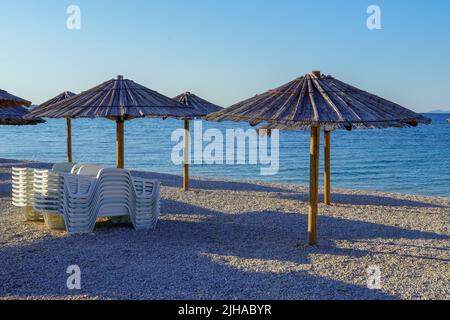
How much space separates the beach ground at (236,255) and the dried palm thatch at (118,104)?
1664 mm

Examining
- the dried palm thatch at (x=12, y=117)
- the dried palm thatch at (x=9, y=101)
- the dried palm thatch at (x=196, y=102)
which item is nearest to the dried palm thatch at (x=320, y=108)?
the dried palm thatch at (x=9, y=101)

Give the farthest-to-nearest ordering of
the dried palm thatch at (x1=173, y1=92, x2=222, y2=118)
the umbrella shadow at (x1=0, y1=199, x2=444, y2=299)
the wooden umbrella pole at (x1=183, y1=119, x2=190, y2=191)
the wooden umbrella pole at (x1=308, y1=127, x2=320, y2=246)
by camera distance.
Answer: the wooden umbrella pole at (x1=183, y1=119, x2=190, y2=191) → the dried palm thatch at (x1=173, y1=92, x2=222, y2=118) → the wooden umbrella pole at (x1=308, y1=127, x2=320, y2=246) → the umbrella shadow at (x1=0, y1=199, x2=444, y2=299)

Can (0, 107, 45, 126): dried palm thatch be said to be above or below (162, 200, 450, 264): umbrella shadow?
above

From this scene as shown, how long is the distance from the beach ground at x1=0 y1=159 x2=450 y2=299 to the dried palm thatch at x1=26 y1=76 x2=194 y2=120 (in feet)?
5.46

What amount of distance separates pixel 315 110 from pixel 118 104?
3.23 metres

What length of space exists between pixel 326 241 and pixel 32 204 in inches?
172

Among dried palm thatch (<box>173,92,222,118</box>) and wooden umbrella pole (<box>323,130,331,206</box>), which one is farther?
dried palm thatch (<box>173,92,222,118</box>)

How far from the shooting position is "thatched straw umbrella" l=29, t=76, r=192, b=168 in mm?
7785

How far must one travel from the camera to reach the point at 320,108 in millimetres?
6270

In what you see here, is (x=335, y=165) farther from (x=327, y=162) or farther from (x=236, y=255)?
(x=236, y=255)

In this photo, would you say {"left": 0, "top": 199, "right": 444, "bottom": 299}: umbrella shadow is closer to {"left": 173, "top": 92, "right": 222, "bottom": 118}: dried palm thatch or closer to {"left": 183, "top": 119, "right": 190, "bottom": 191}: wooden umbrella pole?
{"left": 183, "top": 119, "right": 190, "bottom": 191}: wooden umbrella pole

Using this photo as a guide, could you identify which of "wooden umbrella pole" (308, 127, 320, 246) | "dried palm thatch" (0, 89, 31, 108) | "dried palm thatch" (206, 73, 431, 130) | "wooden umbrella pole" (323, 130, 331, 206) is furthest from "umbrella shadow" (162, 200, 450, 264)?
"dried palm thatch" (0, 89, 31, 108)

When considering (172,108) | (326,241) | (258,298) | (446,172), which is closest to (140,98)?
(172,108)

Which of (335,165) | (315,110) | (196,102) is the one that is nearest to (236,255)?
(315,110)
